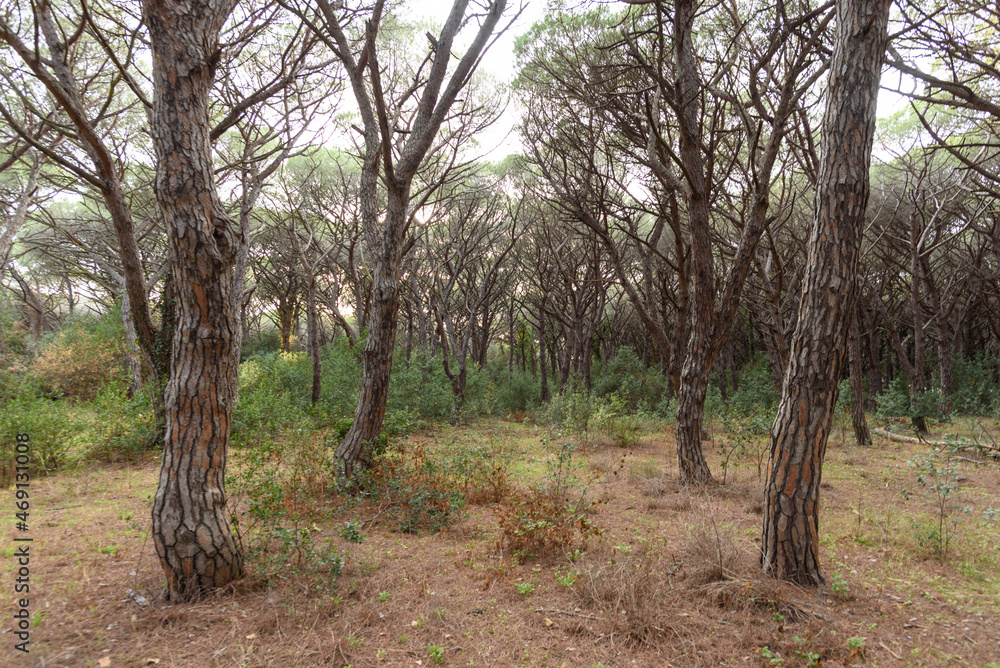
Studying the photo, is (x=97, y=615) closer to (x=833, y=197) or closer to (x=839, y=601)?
(x=839, y=601)

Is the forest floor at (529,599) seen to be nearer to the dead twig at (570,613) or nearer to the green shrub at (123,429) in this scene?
the dead twig at (570,613)

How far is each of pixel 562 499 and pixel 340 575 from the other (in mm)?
2410

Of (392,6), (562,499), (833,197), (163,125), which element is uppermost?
(392,6)

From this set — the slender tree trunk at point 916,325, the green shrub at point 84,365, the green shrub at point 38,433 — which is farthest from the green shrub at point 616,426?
the green shrub at point 84,365

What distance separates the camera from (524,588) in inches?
142

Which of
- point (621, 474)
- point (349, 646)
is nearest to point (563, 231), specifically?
point (621, 474)

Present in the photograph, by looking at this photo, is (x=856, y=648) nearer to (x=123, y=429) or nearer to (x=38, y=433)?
(x=38, y=433)

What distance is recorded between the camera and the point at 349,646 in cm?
286

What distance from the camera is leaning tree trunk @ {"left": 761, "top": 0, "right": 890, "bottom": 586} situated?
3225 millimetres

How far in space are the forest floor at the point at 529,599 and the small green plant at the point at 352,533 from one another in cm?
2

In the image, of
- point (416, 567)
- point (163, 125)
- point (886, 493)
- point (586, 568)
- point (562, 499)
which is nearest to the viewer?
point (163, 125)

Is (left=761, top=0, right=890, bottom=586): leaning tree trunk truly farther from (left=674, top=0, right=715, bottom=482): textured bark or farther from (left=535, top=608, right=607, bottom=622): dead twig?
(left=674, top=0, right=715, bottom=482): textured bark

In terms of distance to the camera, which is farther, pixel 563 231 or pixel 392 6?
pixel 563 231

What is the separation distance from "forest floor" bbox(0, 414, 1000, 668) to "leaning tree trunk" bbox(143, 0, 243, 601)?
39cm
